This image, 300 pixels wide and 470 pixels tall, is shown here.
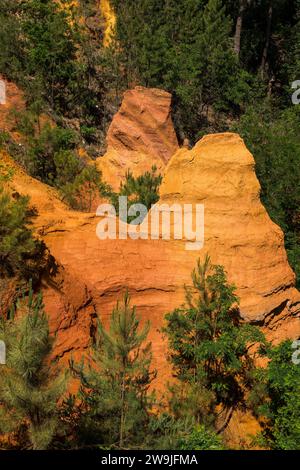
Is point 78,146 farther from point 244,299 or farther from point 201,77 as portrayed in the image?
point 244,299

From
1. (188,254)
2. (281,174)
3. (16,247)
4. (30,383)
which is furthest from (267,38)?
(30,383)

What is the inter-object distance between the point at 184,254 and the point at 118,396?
14.6ft

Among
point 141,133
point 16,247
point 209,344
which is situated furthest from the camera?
point 141,133

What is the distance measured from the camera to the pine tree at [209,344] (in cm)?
1042

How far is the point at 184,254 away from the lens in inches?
461

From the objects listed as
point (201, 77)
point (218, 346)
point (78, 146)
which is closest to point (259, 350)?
point (218, 346)

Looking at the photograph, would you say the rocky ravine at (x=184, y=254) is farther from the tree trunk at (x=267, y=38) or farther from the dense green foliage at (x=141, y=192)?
the tree trunk at (x=267, y=38)

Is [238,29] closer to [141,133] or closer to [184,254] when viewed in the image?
[141,133]

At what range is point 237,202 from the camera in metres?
11.9

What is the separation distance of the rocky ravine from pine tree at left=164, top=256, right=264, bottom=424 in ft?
1.87

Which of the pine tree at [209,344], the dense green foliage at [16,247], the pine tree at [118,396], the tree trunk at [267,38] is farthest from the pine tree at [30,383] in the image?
the tree trunk at [267,38]

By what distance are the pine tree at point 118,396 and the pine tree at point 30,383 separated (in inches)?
37.3

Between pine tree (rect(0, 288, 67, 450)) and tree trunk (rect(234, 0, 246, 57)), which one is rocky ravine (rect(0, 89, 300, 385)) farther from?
tree trunk (rect(234, 0, 246, 57))

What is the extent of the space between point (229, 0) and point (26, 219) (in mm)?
27937
